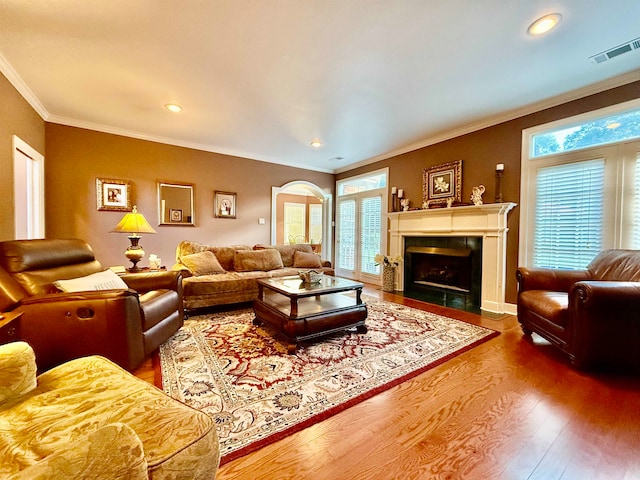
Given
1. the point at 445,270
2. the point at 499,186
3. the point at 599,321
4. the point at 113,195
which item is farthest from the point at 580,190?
the point at 113,195

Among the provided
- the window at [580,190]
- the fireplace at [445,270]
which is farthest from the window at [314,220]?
the window at [580,190]

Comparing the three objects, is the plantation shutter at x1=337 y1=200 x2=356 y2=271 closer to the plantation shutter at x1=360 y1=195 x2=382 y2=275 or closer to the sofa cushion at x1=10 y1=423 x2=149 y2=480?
the plantation shutter at x1=360 y1=195 x2=382 y2=275

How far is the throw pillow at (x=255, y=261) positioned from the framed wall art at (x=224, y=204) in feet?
3.63

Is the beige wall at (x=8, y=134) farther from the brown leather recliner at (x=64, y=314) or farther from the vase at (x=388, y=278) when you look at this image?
the vase at (x=388, y=278)

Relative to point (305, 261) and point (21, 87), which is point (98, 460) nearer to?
point (305, 261)

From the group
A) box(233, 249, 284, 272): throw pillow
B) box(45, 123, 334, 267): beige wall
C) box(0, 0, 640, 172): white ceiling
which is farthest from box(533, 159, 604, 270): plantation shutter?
box(45, 123, 334, 267): beige wall

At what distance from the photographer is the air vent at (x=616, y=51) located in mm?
2104

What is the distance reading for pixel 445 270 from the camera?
4199 millimetres

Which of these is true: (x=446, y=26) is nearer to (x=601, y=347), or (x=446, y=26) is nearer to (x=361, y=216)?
(x=601, y=347)

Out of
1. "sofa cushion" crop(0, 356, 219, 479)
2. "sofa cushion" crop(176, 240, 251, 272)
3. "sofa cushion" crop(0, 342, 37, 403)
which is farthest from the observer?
"sofa cushion" crop(176, 240, 251, 272)

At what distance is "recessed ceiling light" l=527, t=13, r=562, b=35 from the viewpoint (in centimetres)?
183

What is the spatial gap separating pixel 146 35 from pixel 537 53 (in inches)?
126

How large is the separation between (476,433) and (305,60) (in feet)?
9.59

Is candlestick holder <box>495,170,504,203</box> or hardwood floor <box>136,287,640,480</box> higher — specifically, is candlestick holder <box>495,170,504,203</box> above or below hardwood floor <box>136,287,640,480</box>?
above
